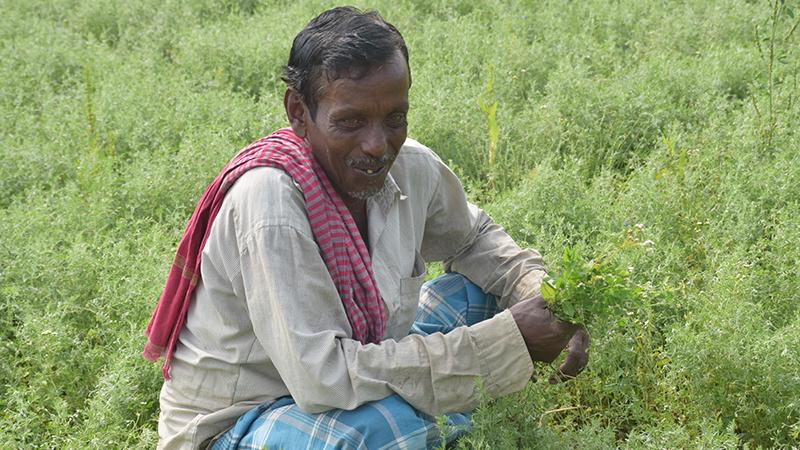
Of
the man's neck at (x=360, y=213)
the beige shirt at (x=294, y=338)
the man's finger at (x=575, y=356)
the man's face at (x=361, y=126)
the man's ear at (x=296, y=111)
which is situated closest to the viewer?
the beige shirt at (x=294, y=338)

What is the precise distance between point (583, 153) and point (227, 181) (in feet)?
8.98

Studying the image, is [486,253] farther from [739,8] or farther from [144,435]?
[739,8]

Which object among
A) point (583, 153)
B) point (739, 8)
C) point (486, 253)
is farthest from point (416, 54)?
point (486, 253)

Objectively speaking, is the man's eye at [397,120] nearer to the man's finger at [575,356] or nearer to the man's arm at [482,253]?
the man's arm at [482,253]

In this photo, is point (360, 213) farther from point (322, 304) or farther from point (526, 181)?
point (526, 181)

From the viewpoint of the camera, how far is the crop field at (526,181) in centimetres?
323

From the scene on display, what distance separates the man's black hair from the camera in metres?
2.68

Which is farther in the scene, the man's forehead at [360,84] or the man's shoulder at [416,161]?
the man's shoulder at [416,161]

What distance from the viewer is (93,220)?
15.5ft

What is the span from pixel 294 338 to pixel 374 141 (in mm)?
585

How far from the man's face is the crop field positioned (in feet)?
1.92

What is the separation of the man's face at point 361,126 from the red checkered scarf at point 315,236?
0.06 meters

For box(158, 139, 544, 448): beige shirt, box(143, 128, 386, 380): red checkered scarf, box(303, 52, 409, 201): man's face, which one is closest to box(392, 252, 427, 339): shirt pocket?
box(158, 139, 544, 448): beige shirt

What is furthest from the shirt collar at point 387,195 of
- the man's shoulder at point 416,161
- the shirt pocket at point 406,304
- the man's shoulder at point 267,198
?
the man's shoulder at point 267,198
